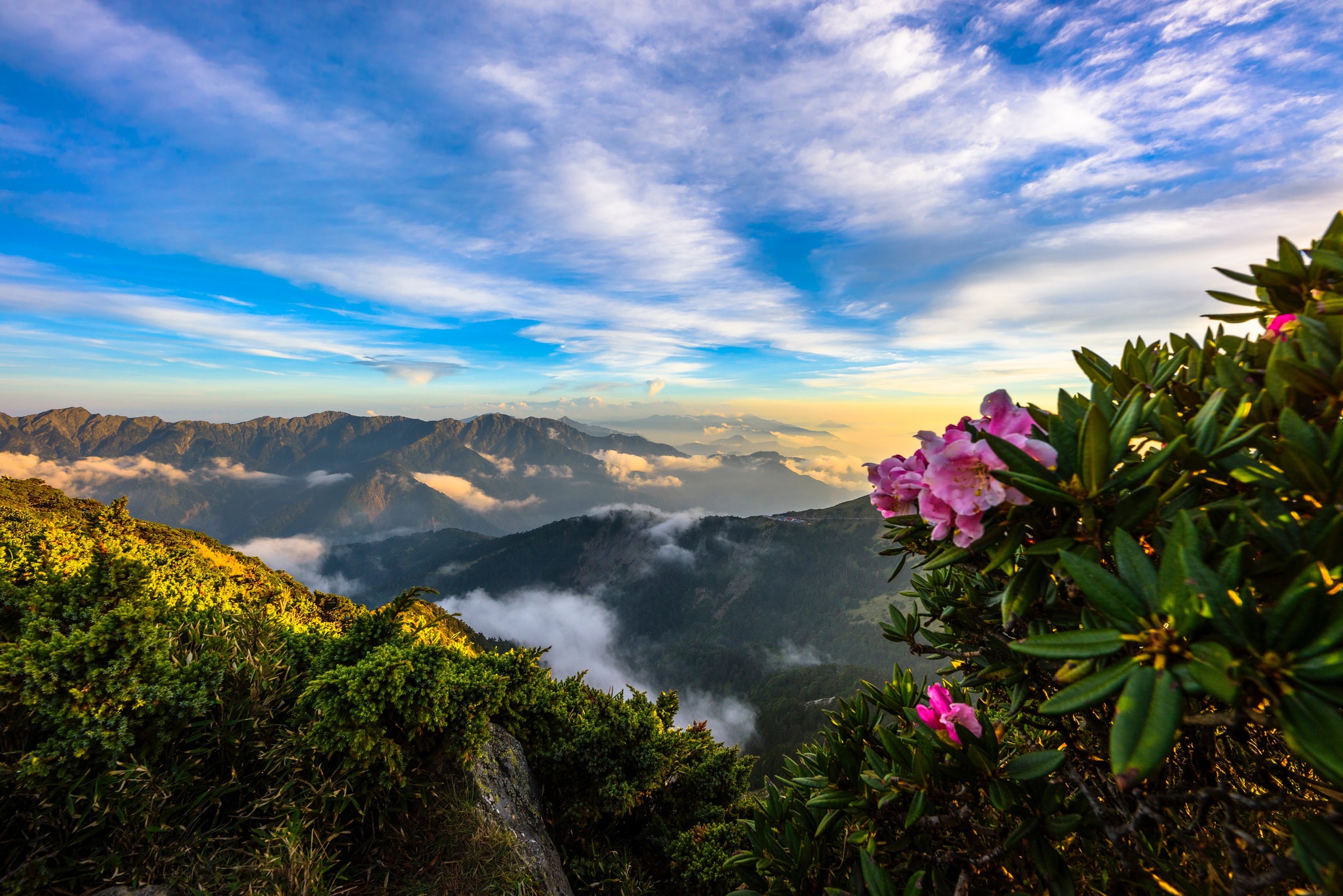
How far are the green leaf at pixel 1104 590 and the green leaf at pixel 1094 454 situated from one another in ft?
0.86

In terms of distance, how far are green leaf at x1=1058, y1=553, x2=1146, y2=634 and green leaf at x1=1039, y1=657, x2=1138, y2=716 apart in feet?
0.35

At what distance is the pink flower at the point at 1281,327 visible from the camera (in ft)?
5.76

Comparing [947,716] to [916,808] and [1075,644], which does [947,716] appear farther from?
[1075,644]

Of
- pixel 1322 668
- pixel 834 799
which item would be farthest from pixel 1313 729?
pixel 834 799

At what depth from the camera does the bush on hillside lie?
11.1 feet

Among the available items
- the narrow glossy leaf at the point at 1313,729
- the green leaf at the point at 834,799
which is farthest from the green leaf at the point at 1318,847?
the green leaf at the point at 834,799

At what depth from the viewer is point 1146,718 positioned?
1.13 m

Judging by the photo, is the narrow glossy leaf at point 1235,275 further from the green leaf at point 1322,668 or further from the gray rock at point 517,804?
the gray rock at point 517,804

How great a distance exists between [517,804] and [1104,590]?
6.07m

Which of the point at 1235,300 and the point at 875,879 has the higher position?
the point at 1235,300

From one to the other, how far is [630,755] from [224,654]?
5.30 m

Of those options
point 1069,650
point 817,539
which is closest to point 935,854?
point 1069,650

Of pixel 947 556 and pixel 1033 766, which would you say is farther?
pixel 1033 766

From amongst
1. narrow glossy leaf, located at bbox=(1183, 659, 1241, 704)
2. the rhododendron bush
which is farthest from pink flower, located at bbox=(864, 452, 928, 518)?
narrow glossy leaf, located at bbox=(1183, 659, 1241, 704)
